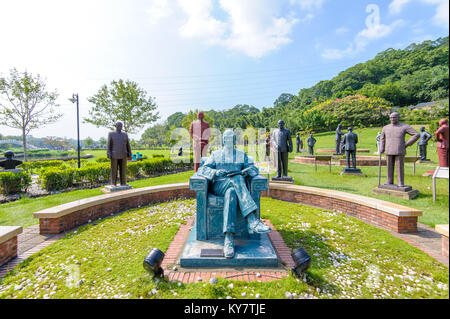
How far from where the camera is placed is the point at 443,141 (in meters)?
1.50

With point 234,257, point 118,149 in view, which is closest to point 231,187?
point 234,257

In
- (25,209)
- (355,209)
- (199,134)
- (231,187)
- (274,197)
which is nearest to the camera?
(231,187)

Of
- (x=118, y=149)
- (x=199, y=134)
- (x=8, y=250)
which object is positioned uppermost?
(x=199, y=134)

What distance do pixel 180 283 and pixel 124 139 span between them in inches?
204

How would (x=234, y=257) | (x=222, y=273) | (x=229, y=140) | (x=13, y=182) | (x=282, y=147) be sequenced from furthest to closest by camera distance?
(x=13, y=182) → (x=282, y=147) → (x=229, y=140) → (x=234, y=257) → (x=222, y=273)

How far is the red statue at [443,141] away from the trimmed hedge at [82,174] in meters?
9.92

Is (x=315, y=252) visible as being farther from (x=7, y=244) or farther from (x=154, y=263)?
(x=7, y=244)

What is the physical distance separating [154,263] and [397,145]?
6146mm

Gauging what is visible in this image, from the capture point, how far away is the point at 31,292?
2.41 m

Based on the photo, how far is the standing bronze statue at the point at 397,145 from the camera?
519cm
